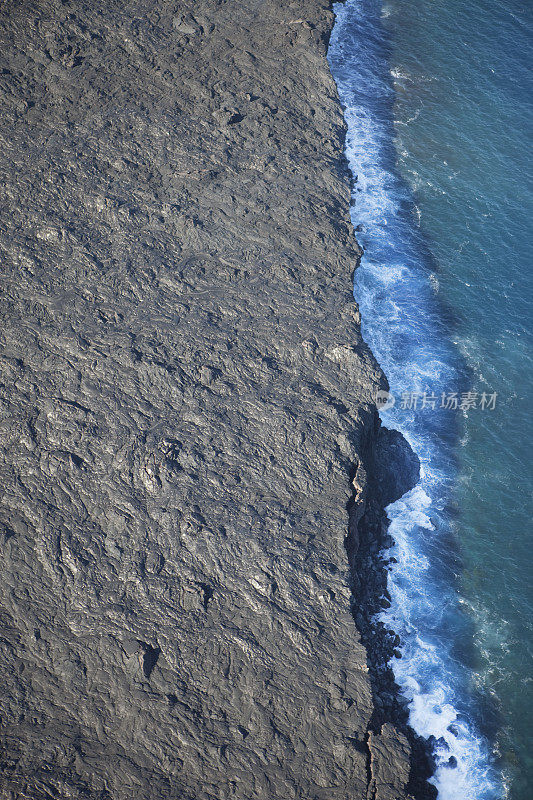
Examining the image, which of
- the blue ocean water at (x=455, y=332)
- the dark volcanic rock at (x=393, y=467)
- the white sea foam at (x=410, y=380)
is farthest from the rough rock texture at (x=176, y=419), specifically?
the blue ocean water at (x=455, y=332)

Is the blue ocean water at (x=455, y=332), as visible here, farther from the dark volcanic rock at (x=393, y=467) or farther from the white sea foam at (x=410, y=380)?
the dark volcanic rock at (x=393, y=467)

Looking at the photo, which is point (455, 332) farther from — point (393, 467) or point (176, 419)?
point (176, 419)

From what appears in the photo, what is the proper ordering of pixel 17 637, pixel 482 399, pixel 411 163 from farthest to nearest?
pixel 411 163 → pixel 482 399 → pixel 17 637

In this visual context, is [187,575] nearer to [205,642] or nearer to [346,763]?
[205,642]

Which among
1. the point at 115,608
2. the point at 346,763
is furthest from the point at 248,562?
the point at 346,763

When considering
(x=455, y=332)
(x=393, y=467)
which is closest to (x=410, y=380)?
(x=455, y=332)

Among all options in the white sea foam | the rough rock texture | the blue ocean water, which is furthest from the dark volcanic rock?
the rough rock texture
